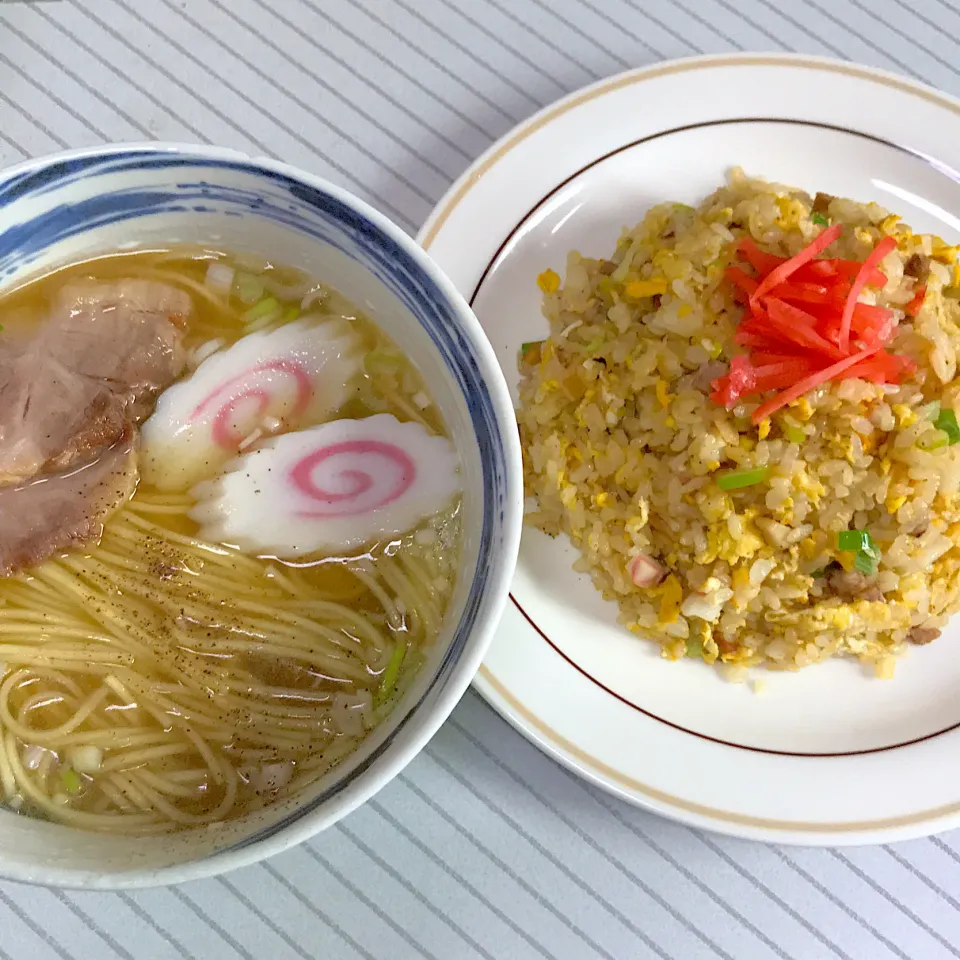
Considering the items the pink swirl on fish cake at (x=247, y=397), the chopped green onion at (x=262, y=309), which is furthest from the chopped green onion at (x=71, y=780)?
the chopped green onion at (x=262, y=309)

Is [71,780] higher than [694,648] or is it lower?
lower

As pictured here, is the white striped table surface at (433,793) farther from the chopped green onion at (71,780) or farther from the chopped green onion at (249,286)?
the chopped green onion at (249,286)

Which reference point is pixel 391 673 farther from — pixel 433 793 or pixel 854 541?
pixel 854 541

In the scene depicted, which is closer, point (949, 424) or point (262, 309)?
point (262, 309)

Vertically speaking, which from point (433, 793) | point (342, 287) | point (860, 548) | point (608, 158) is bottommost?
point (433, 793)

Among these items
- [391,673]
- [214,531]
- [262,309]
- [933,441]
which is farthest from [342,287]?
[933,441]

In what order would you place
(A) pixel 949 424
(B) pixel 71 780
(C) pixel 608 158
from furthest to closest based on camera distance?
1. (C) pixel 608 158
2. (A) pixel 949 424
3. (B) pixel 71 780

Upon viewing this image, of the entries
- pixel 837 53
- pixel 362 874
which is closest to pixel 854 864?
pixel 362 874

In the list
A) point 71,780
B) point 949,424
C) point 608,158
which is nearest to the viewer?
point 71,780
